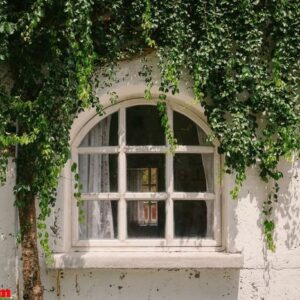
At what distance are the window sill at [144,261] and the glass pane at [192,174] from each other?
67cm

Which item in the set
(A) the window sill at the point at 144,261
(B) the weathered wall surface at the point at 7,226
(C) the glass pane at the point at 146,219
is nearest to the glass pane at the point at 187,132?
(C) the glass pane at the point at 146,219

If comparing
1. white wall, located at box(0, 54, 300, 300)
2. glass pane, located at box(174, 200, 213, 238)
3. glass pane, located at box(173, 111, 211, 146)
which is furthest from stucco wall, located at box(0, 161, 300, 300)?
glass pane, located at box(173, 111, 211, 146)

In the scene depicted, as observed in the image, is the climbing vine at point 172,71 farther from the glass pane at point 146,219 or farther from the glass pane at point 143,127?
the glass pane at point 146,219

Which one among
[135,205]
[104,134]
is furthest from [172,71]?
[135,205]

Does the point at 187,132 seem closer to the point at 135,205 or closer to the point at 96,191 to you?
the point at 135,205

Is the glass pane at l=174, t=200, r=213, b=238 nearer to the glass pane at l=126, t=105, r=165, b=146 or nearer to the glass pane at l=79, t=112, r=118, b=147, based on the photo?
the glass pane at l=126, t=105, r=165, b=146

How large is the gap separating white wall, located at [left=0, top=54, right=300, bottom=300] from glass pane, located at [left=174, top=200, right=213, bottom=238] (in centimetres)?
18

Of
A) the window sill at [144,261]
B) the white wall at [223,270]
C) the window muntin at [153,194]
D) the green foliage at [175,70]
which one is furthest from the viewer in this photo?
the window muntin at [153,194]

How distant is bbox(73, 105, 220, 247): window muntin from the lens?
535 cm

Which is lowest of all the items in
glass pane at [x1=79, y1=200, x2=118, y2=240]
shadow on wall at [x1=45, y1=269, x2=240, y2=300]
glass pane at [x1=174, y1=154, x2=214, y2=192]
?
shadow on wall at [x1=45, y1=269, x2=240, y2=300]

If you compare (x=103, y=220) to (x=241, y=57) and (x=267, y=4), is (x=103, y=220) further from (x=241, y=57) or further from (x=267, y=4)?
(x=267, y=4)

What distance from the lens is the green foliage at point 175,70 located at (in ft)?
15.6

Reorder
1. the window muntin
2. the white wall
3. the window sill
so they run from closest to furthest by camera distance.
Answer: the window sill → the white wall → the window muntin

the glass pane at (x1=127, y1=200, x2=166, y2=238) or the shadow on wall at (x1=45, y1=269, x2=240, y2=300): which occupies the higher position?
the glass pane at (x1=127, y1=200, x2=166, y2=238)
